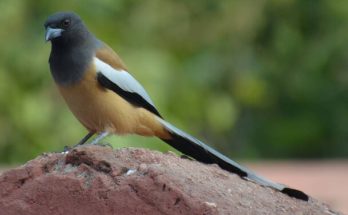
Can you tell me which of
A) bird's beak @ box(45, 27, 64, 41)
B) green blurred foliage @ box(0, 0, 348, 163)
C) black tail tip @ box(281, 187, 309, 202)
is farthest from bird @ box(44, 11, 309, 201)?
green blurred foliage @ box(0, 0, 348, 163)

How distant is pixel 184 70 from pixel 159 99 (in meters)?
1.45

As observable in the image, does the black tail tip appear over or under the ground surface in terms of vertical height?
over

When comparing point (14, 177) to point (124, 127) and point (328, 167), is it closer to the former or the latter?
point (124, 127)

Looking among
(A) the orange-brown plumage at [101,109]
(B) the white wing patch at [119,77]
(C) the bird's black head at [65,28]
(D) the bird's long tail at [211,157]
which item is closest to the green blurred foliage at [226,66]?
(C) the bird's black head at [65,28]

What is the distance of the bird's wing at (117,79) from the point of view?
211 inches

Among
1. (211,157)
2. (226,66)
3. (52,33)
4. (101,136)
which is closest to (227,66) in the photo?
(226,66)

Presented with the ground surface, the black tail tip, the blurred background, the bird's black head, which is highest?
the blurred background

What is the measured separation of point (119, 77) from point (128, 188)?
68.2 inches

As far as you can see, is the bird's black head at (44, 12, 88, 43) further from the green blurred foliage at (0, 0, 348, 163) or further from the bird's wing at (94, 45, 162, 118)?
the green blurred foliage at (0, 0, 348, 163)

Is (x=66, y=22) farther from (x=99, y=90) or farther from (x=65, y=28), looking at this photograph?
(x=99, y=90)

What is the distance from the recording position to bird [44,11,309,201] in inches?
208

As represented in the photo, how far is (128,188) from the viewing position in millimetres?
3736

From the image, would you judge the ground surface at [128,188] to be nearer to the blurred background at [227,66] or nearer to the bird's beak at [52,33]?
the bird's beak at [52,33]

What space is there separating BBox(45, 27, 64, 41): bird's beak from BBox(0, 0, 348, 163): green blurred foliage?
14.3 feet
